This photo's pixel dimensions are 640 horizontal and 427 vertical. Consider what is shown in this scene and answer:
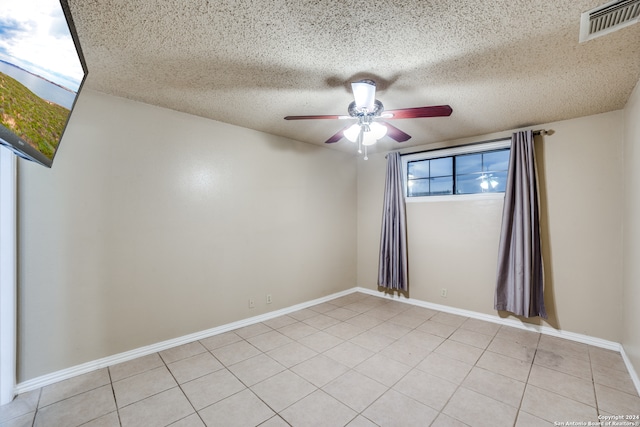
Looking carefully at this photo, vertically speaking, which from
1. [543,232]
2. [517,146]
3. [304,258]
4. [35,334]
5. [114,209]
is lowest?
[35,334]

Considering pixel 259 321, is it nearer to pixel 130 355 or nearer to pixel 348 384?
pixel 130 355

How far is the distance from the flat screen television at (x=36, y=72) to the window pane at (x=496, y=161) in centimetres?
417

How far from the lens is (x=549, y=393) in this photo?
2096 millimetres

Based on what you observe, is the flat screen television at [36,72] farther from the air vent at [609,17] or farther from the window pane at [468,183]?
the window pane at [468,183]

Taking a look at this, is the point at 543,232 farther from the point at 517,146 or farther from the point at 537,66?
the point at 537,66

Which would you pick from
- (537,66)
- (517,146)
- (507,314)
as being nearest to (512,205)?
(517,146)

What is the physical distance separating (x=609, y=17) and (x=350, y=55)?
1403 millimetres

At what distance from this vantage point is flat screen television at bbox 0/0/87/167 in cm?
98

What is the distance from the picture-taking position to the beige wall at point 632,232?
223 cm

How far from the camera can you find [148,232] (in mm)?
2699

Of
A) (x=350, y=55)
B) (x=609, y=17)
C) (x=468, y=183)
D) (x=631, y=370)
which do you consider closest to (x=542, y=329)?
(x=631, y=370)

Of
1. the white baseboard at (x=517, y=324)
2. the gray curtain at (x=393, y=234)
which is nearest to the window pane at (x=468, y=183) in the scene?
the gray curtain at (x=393, y=234)

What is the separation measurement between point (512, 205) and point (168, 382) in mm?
3949

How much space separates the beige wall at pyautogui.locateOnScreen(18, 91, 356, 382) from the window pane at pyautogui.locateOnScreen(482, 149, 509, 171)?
253cm
